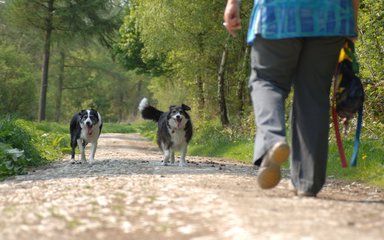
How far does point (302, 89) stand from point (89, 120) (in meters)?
7.97

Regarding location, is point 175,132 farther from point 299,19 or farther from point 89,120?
point 299,19

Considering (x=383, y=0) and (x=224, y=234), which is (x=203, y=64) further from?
(x=224, y=234)

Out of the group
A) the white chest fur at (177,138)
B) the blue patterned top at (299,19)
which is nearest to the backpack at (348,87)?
the blue patterned top at (299,19)

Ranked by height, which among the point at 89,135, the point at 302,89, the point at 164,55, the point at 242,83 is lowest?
the point at 89,135

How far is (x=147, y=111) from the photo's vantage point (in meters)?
12.5

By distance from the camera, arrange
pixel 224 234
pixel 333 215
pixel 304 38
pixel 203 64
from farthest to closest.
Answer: pixel 203 64 < pixel 304 38 < pixel 333 215 < pixel 224 234

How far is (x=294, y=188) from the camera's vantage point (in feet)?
14.9

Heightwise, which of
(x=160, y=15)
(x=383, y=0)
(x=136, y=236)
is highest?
(x=160, y=15)

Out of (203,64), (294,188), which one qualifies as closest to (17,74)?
(203,64)

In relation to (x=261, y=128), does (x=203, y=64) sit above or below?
above

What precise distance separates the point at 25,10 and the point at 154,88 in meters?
13.3

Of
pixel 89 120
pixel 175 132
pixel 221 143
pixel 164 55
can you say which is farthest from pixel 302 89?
pixel 164 55

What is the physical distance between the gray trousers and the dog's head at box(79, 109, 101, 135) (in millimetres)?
7794

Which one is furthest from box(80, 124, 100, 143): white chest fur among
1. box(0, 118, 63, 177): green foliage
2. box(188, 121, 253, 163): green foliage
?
box(188, 121, 253, 163): green foliage
